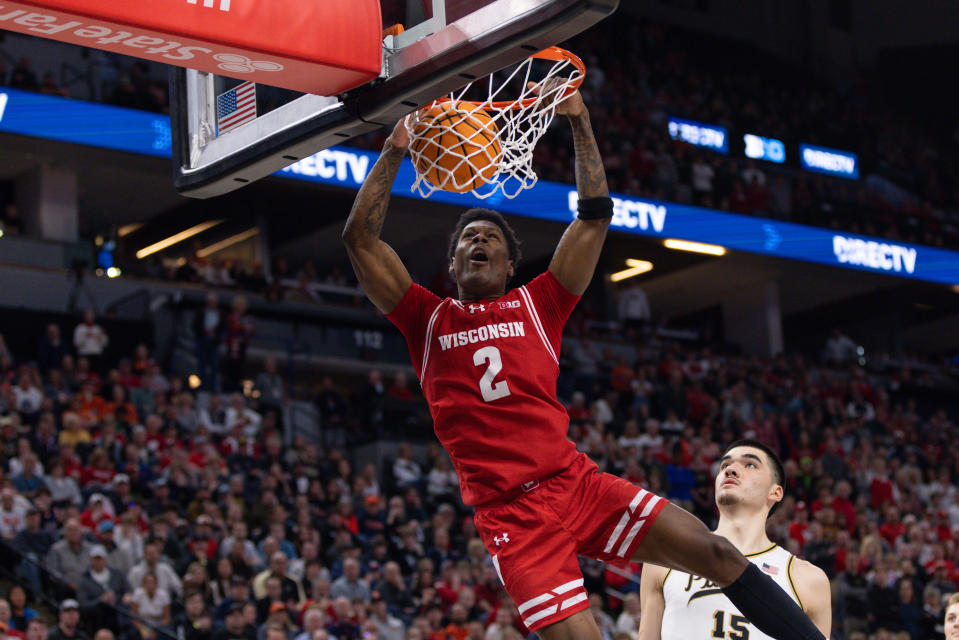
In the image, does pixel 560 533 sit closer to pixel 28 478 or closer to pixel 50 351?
pixel 28 478

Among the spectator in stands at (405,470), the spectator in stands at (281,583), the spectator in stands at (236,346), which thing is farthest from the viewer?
the spectator in stands at (236,346)

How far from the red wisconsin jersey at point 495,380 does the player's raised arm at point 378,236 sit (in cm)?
8

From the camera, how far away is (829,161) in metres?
27.4

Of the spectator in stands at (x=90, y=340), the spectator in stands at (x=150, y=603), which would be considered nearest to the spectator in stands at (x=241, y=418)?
the spectator in stands at (x=90, y=340)

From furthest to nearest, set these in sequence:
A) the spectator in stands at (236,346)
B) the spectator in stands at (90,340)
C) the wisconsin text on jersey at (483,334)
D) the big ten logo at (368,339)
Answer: the big ten logo at (368,339), the spectator in stands at (236,346), the spectator in stands at (90,340), the wisconsin text on jersey at (483,334)

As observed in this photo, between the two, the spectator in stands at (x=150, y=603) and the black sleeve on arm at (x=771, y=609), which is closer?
the black sleeve on arm at (x=771, y=609)

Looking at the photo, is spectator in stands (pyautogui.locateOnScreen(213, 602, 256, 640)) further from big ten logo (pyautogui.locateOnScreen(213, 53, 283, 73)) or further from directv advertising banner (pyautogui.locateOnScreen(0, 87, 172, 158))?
directv advertising banner (pyautogui.locateOnScreen(0, 87, 172, 158))

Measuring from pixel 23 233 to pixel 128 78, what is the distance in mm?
3569

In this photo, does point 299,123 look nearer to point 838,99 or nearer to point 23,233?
point 23,233

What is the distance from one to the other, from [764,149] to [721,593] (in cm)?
2145

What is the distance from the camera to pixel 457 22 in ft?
14.6

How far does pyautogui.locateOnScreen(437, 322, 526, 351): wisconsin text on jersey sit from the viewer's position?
16.1 ft

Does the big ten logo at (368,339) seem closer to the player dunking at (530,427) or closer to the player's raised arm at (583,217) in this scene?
the player dunking at (530,427)

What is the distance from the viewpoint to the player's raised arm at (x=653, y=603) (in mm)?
5652
